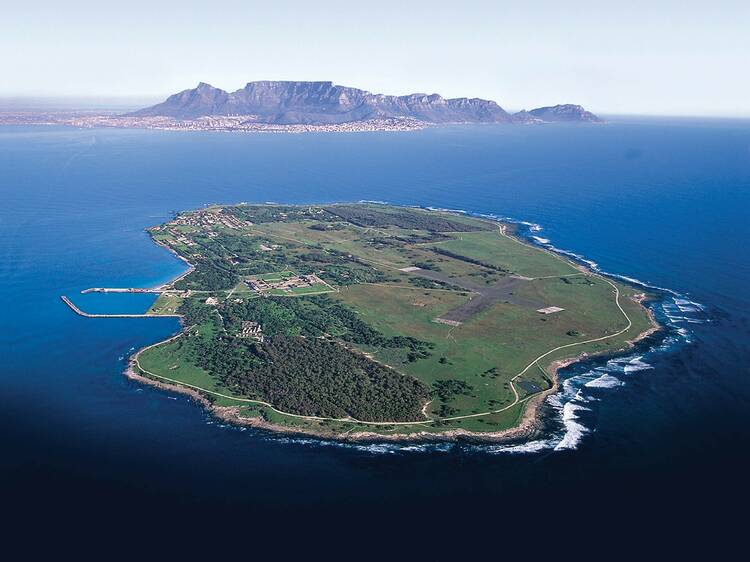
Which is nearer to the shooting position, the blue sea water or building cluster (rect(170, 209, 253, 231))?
the blue sea water

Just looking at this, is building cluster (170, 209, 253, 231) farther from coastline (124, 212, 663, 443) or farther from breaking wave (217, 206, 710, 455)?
breaking wave (217, 206, 710, 455)

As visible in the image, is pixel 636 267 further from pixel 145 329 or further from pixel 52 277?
pixel 52 277

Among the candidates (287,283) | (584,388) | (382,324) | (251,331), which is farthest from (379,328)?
(584,388)

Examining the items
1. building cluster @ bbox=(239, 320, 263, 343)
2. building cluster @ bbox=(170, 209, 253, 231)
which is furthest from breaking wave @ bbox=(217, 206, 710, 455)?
building cluster @ bbox=(170, 209, 253, 231)

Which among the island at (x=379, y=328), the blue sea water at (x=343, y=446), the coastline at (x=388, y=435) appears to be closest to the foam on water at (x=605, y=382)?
the blue sea water at (x=343, y=446)

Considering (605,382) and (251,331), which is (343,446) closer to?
(251,331)

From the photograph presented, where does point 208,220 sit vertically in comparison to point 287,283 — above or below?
above
